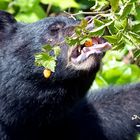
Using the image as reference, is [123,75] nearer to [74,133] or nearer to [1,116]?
[74,133]

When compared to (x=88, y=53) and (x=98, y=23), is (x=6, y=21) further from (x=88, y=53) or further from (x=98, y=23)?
(x=98, y=23)

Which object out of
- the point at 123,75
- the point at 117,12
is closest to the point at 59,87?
the point at 117,12

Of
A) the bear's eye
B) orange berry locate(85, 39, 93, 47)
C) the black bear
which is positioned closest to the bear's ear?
the black bear

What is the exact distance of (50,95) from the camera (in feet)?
11.7

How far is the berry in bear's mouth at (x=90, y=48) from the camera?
117 inches

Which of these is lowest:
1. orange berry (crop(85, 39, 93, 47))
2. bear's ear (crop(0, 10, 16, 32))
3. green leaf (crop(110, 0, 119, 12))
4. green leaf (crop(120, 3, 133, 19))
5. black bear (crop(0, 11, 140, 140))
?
black bear (crop(0, 11, 140, 140))

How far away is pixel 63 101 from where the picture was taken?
3562mm

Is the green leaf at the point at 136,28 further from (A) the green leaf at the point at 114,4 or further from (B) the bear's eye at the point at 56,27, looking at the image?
(B) the bear's eye at the point at 56,27

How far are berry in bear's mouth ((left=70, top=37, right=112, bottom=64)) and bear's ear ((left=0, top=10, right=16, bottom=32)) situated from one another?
0.79 m

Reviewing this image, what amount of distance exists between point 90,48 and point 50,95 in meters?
0.63

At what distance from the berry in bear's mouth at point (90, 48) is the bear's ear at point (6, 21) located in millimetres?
786

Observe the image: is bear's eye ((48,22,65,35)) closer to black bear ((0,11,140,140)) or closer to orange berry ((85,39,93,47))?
black bear ((0,11,140,140))

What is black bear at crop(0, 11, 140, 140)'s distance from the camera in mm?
3398

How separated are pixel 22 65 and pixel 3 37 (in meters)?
0.31
